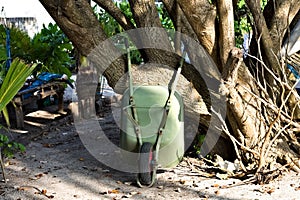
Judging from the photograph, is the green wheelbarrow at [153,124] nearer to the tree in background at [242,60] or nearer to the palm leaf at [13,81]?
the tree in background at [242,60]

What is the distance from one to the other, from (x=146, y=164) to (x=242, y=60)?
1391mm

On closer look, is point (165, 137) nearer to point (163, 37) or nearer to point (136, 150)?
point (136, 150)

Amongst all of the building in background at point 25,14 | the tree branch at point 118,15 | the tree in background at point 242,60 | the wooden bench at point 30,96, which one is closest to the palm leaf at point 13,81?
the tree in background at point 242,60

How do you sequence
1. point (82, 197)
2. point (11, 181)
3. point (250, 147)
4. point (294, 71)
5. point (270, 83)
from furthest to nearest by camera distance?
1. point (294, 71)
2. point (270, 83)
3. point (250, 147)
4. point (11, 181)
5. point (82, 197)

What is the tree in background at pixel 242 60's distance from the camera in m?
4.83

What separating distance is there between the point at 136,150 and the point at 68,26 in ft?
5.07

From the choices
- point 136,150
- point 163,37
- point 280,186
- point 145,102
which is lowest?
point 280,186

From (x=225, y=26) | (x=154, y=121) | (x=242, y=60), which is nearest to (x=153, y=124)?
(x=154, y=121)

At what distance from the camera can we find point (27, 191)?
4605mm

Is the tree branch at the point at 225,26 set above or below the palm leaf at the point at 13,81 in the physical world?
above

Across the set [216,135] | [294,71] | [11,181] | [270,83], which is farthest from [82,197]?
[294,71]

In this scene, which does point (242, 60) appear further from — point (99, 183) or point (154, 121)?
point (99, 183)

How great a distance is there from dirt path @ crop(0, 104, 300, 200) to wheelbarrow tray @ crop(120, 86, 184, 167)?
321 millimetres

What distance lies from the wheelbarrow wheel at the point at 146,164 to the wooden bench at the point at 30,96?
3065mm
